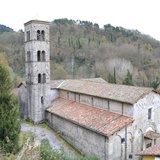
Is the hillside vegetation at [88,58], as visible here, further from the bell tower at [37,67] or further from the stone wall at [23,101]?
the bell tower at [37,67]

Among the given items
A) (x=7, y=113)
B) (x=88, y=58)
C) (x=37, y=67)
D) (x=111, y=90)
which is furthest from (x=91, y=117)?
(x=88, y=58)

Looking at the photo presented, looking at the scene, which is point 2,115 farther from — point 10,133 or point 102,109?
point 102,109

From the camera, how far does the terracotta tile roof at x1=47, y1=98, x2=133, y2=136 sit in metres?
15.7

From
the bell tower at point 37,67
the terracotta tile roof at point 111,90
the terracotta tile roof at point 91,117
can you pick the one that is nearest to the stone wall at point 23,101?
the bell tower at point 37,67

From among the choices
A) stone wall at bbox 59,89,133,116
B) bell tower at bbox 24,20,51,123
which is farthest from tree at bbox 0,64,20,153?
bell tower at bbox 24,20,51,123

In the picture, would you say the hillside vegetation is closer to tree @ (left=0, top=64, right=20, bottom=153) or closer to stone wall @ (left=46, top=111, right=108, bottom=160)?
stone wall @ (left=46, top=111, right=108, bottom=160)

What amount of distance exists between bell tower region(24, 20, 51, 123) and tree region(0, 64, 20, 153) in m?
9.66

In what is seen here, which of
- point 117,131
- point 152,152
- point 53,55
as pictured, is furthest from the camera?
point 53,55

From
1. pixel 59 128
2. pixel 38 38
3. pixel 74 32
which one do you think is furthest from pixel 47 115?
pixel 74 32

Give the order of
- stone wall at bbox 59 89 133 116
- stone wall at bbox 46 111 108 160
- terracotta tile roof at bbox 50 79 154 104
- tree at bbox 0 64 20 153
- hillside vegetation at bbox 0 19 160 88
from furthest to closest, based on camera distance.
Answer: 1. hillside vegetation at bbox 0 19 160 88
2. terracotta tile roof at bbox 50 79 154 104
3. stone wall at bbox 59 89 133 116
4. stone wall at bbox 46 111 108 160
5. tree at bbox 0 64 20 153

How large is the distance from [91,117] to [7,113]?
8158 mm

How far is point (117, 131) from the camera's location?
15203 millimetres

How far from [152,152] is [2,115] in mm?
10393

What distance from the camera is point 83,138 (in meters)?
17.7
